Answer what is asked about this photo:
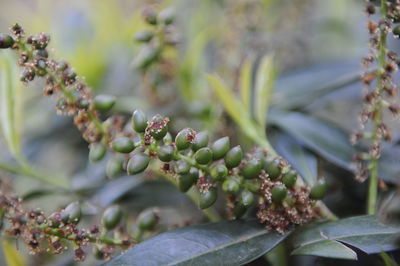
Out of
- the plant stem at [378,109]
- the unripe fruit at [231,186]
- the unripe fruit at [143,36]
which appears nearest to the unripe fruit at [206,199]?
the unripe fruit at [231,186]

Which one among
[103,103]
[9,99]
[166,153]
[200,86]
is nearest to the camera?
[166,153]

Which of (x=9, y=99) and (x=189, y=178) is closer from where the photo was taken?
(x=189, y=178)

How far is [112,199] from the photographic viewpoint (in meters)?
0.92

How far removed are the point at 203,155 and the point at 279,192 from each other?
0.35 ft

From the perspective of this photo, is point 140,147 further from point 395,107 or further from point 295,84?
point 295,84

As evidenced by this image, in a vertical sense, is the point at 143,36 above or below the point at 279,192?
above

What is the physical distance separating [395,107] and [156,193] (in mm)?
478

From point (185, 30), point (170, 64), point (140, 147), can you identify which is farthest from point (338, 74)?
point (140, 147)

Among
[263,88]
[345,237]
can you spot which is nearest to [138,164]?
[345,237]

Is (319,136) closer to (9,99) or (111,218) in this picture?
(111,218)

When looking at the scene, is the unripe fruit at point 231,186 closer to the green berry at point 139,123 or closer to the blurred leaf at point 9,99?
the green berry at point 139,123

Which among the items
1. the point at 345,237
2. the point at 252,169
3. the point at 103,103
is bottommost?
the point at 345,237

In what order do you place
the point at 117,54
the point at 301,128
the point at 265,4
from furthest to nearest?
1. the point at 117,54
2. the point at 265,4
3. the point at 301,128

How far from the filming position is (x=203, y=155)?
60 cm
